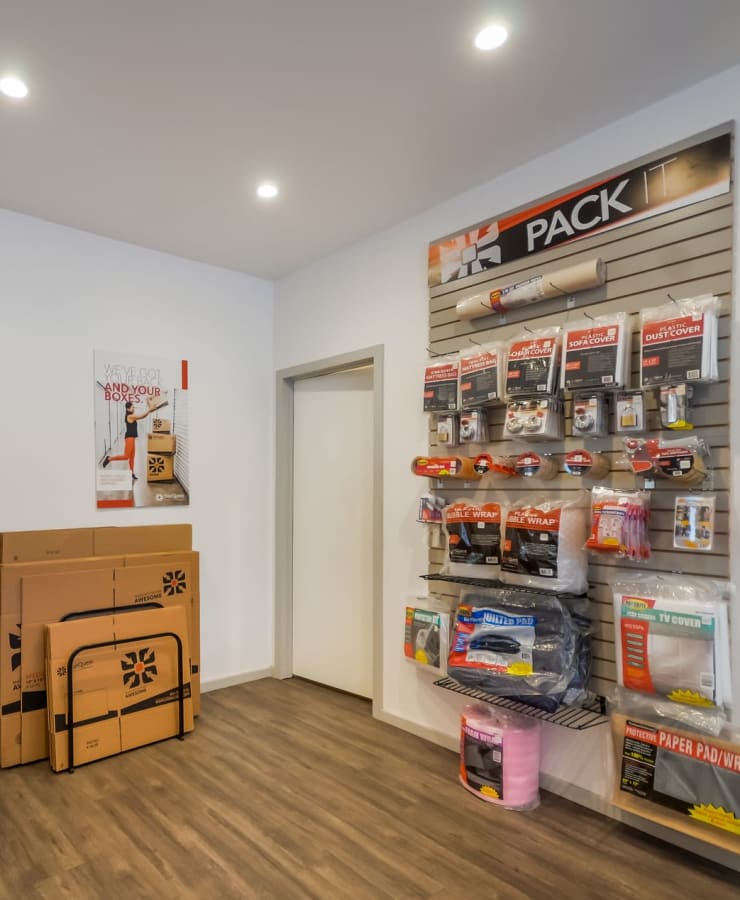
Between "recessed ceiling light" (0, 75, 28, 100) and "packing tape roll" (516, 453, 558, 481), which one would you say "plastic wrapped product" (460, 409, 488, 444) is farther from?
"recessed ceiling light" (0, 75, 28, 100)

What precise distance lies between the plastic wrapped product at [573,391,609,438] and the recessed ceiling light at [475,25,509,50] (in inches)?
50.5

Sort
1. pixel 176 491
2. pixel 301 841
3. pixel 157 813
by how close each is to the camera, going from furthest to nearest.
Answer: pixel 176 491 < pixel 157 813 < pixel 301 841

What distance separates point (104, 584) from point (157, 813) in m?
1.18

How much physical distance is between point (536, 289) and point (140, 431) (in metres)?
2.47

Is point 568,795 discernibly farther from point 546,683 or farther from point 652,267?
point 652,267

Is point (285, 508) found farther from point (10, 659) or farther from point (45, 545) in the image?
point (10, 659)

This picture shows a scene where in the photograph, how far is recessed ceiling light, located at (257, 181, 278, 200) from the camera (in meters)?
3.02

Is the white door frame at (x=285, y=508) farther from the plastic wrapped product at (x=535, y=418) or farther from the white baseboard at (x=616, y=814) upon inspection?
the plastic wrapped product at (x=535, y=418)

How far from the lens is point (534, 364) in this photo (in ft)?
8.32

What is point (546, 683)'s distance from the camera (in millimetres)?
2316

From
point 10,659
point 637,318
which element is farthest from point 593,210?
point 10,659

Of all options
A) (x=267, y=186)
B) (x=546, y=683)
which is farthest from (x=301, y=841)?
(x=267, y=186)

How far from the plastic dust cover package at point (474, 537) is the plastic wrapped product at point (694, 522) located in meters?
0.74

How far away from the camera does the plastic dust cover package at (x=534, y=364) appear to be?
2.50m
